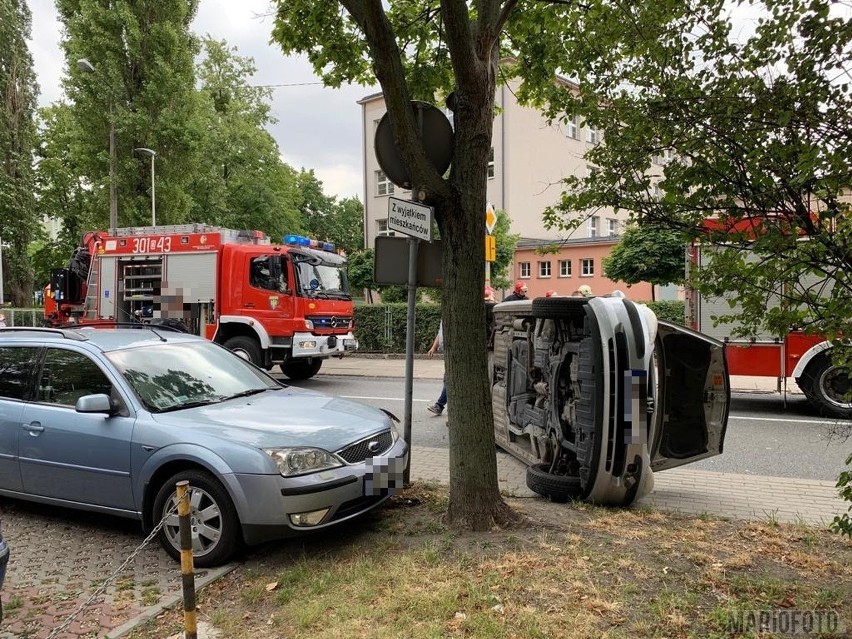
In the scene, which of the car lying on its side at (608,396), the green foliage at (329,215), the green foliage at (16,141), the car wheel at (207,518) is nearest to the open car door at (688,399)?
the car lying on its side at (608,396)

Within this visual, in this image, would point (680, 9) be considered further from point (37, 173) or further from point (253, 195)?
point (37, 173)

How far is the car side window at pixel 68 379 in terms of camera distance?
4629 millimetres

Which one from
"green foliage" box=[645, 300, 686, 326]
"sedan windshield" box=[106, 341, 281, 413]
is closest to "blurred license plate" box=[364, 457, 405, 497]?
"sedan windshield" box=[106, 341, 281, 413]

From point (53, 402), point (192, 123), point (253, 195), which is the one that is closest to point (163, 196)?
point (192, 123)

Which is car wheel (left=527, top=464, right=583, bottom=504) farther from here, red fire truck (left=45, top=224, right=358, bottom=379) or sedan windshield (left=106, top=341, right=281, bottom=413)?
red fire truck (left=45, top=224, right=358, bottom=379)

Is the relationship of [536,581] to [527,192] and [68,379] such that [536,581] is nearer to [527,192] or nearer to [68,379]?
[68,379]

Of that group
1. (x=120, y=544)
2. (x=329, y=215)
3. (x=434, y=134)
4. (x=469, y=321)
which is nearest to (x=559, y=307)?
(x=469, y=321)

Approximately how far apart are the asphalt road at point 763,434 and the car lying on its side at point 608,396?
0.95 metres

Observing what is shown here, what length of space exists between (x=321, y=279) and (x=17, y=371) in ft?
26.0

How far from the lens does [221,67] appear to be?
35.5 m

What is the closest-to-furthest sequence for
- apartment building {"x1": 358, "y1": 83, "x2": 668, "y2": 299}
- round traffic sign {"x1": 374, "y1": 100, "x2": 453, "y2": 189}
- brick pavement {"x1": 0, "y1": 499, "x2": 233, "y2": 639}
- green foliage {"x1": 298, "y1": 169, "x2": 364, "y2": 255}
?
brick pavement {"x1": 0, "y1": 499, "x2": 233, "y2": 639}, round traffic sign {"x1": 374, "y1": 100, "x2": 453, "y2": 189}, apartment building {"x1": 358, "y1": 83, "x2": 668, "y2": 299}, green foliage {"x1": 298, "y1": 169, "x2": 364, "y2": 255}

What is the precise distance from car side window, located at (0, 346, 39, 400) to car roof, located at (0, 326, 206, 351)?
0.10 m

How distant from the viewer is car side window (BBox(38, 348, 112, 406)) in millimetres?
4629

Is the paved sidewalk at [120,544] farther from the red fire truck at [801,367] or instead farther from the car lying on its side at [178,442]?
the red fire truck at [801,367]
